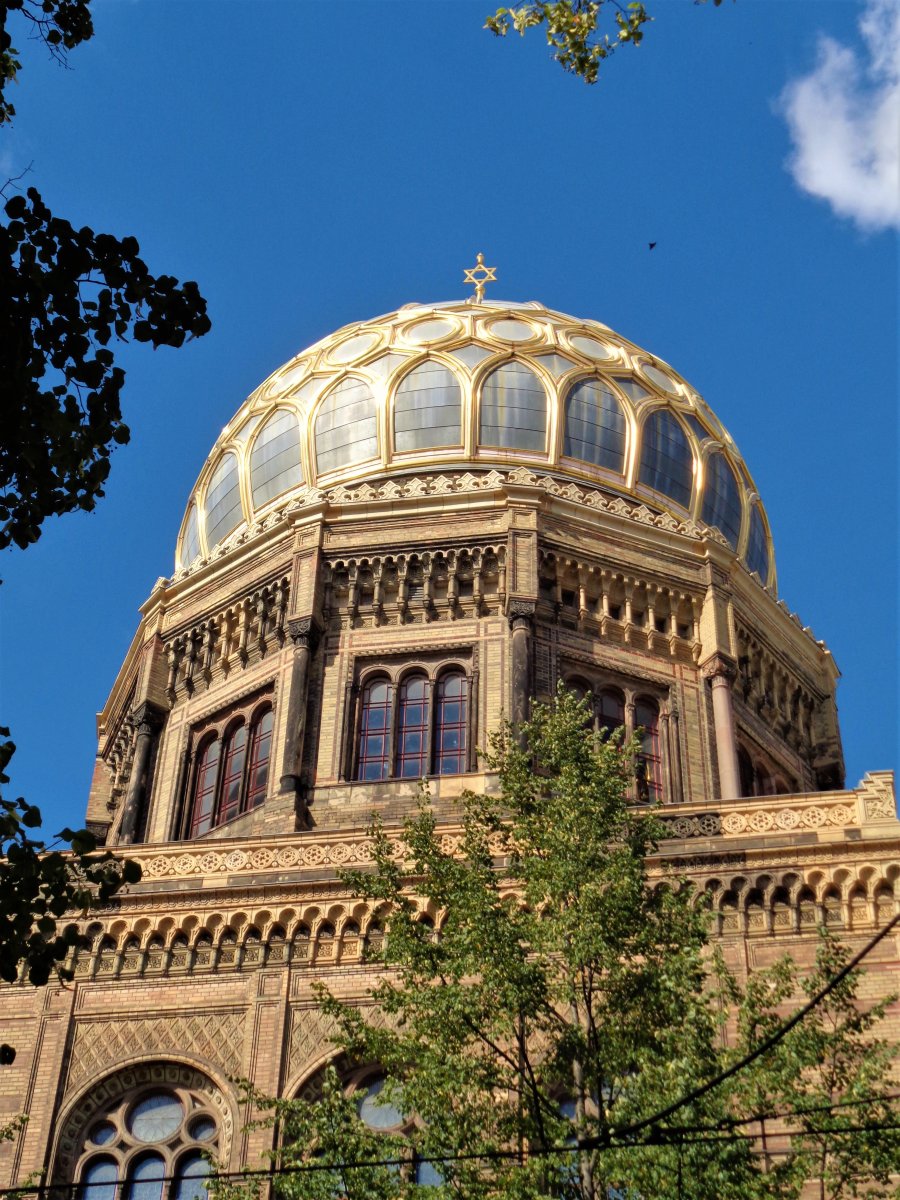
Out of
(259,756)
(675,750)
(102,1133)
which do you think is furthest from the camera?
(259,756)

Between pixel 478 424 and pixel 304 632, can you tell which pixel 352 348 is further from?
pixel 304 632

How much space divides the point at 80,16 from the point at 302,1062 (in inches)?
492

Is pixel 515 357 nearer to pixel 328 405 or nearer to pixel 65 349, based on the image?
pixel 328 405

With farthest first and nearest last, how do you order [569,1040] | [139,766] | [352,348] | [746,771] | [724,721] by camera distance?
[352,348], [746,771], [139,766], [724,721], [569,1040]

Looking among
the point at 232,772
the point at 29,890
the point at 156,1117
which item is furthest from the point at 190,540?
the point at 29,890

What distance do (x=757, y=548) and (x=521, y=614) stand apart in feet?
23.3

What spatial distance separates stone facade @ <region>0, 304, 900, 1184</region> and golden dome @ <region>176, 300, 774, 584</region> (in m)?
0.60

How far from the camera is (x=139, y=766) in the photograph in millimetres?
30266

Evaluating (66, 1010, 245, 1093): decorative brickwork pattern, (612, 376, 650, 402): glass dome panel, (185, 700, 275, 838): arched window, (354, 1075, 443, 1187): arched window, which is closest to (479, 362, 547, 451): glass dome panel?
(612, 376, 650, 402): glass dome panel

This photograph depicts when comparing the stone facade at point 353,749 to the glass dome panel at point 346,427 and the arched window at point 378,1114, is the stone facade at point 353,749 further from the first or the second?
the glass dome panel at point 346,427

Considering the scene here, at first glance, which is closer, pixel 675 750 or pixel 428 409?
pixel 675 750

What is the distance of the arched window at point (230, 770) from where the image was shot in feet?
94.9

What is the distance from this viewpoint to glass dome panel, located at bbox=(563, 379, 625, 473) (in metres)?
32.6

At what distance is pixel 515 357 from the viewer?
33.5 m
